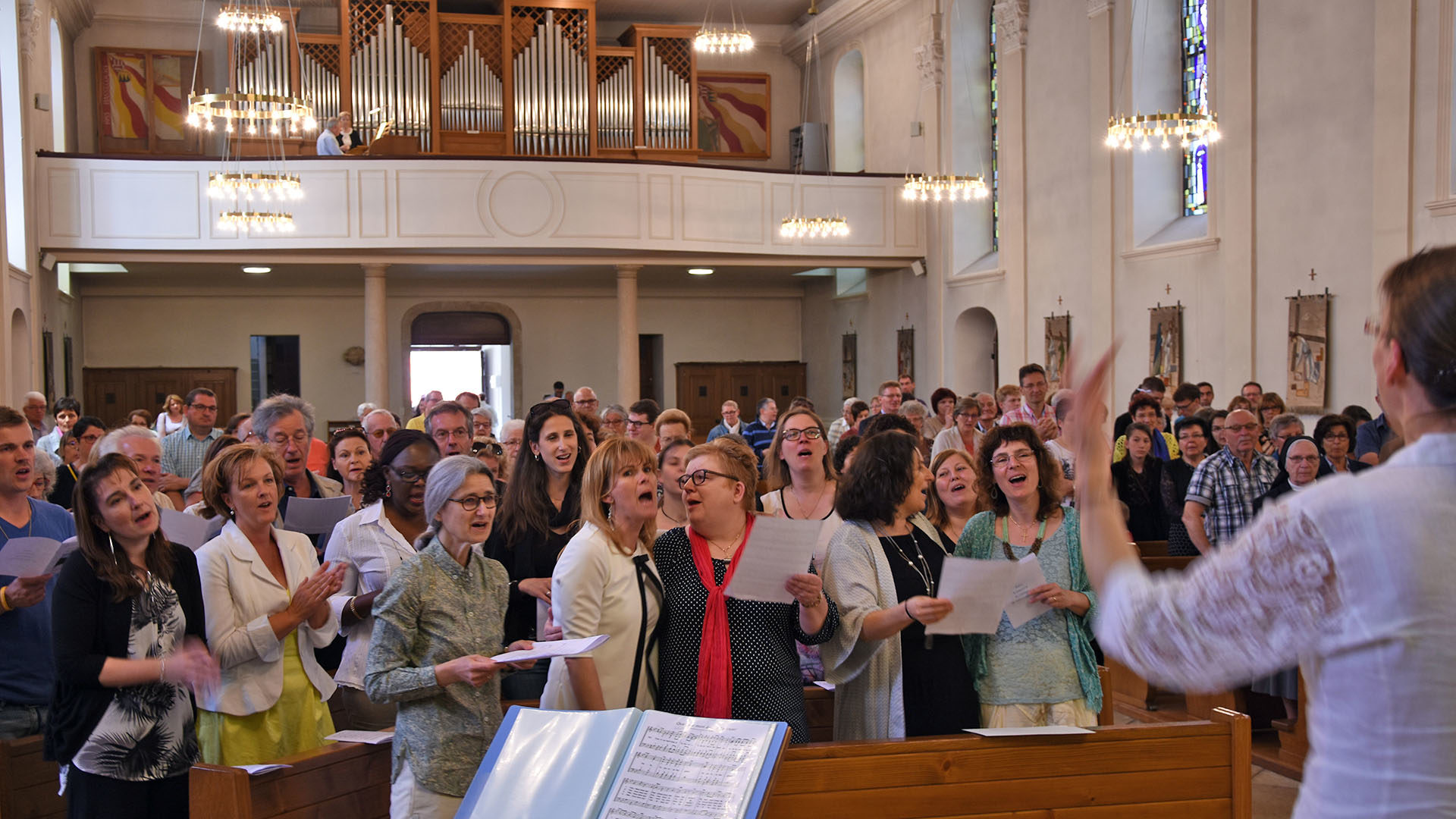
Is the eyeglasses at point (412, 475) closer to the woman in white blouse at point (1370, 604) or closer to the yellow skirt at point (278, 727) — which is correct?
the yellow skirt at point (278, 727)

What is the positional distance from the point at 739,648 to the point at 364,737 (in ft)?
3.21

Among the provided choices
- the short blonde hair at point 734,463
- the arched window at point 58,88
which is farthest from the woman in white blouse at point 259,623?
the arched window at point 58,88

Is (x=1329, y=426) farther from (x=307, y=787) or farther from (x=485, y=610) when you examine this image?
(x=307, y=787)

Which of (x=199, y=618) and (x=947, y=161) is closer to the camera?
(x=199, y=618)

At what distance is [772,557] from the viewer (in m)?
2.87

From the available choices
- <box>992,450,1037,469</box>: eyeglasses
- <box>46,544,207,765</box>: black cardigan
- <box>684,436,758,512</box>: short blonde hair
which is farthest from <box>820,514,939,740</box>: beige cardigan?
<box>46,544,207,765</box>: black cardigan

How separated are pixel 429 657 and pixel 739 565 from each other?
0.77 metres

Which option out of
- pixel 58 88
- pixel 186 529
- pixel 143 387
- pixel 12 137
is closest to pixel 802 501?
pixel 186 529

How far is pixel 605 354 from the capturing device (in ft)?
66.0

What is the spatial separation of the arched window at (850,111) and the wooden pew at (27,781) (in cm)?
1632

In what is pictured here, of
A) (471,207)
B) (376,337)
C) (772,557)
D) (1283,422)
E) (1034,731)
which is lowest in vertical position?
(1034,731)

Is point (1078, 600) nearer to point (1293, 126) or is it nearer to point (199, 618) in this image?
point (199, 618)

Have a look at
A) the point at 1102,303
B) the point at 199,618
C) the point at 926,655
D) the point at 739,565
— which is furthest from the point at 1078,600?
the point at 1102,303

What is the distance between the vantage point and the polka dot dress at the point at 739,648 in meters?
3.04
